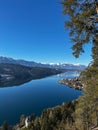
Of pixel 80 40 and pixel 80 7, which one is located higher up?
pixel 80 7

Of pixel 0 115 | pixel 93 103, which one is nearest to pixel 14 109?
pixel 0 115

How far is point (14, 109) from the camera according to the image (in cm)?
10881

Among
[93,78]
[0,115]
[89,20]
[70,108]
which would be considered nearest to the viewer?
[89,20]

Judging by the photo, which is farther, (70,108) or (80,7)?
(70,108)

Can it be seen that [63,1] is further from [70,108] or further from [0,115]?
[0,115]

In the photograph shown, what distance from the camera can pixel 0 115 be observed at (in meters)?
98.5

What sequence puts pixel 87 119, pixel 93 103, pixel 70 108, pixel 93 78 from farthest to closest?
1. pixel 70 108
2. pixel 87 119
3. pixel 93 103
4. pixel 93 78

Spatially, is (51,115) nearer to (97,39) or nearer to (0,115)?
(0,115)

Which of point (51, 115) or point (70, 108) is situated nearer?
point (51, 115)

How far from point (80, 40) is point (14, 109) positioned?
342 feet

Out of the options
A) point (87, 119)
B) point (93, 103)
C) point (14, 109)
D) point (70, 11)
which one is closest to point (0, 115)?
point (14, 109)

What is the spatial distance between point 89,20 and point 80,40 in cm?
115

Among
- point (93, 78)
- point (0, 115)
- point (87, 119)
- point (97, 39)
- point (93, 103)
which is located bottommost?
point (0, 115)

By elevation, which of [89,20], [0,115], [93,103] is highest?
[89,20]
